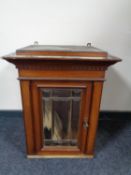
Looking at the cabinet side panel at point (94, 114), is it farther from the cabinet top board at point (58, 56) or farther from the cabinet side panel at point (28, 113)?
the cabinet side panel at point (28, 113)

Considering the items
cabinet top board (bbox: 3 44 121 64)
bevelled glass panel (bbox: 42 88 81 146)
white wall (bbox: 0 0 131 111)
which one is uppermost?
white wall (bbox: 0 0 131 111)

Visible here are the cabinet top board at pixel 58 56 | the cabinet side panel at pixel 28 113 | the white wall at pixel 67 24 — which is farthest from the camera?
the white wall at pixel 67 24

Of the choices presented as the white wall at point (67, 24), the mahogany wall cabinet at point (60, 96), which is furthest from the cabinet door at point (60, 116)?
the white wall at point (67, 24)

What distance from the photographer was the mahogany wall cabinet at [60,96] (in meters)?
0.88

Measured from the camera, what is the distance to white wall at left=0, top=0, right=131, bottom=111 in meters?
1.27

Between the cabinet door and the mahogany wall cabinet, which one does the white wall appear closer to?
the mahogany wall cabinet

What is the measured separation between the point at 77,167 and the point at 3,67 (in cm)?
103

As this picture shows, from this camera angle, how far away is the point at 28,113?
1019 mm

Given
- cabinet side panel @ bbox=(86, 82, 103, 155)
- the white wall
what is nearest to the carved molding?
cabinet side panel @ bbox=(86, 82, 103, 155)

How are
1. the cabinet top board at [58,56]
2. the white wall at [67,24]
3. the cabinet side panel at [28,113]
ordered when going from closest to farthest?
the cabinet top board at [58,56] → the cabinet side panel at [28,113] → the white wall at [67,24]

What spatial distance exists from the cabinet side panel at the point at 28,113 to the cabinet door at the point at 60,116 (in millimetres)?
29

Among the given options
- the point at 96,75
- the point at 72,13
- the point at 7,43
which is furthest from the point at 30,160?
the point at 72,13

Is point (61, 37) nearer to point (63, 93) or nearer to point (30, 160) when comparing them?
point (63, 93)

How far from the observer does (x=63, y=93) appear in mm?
1011
